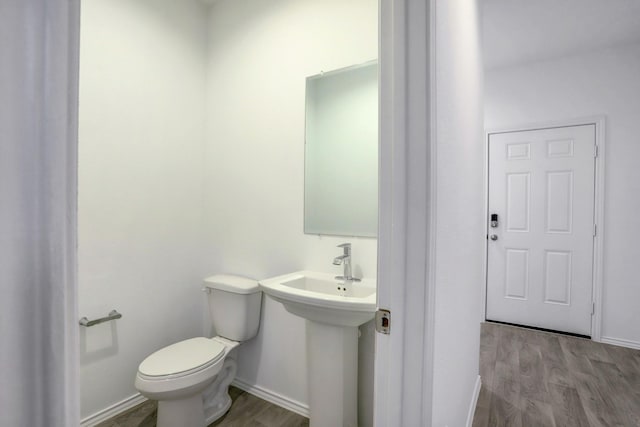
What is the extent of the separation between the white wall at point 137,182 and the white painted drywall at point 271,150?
0.56ft

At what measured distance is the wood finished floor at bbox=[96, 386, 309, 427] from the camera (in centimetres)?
179

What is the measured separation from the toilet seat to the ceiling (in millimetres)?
2941

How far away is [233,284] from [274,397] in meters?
0.74

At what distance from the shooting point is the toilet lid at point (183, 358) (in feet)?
5.10

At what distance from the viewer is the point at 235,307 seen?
1.99 m

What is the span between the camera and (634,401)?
6.72ft

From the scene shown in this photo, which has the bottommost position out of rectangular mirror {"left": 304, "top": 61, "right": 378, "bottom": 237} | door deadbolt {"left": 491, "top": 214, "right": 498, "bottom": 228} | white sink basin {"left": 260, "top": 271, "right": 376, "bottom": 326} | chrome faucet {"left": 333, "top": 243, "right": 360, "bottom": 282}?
white sink basin {"left": 260, "top": 271, "right": 376, "bottom": 326}

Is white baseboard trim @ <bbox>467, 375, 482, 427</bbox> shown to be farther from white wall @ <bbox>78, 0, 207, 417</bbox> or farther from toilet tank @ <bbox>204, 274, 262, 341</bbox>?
white wall @ <bbox>78, 0, 207, 417</bbox>

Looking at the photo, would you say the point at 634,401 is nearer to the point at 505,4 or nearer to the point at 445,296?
the point at 445,296

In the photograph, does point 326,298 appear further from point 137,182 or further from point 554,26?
point 554,26

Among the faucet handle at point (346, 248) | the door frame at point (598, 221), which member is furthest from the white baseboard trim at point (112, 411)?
the door frame at point (598, 221)

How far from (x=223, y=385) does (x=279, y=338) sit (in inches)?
16.3

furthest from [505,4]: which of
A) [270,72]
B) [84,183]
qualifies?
[84,183]

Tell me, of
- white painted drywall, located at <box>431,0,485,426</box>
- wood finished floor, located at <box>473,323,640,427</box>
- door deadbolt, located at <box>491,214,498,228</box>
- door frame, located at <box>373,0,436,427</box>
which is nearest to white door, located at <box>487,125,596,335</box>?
door deadbolt, located at <box>491,214,498,228</box>
